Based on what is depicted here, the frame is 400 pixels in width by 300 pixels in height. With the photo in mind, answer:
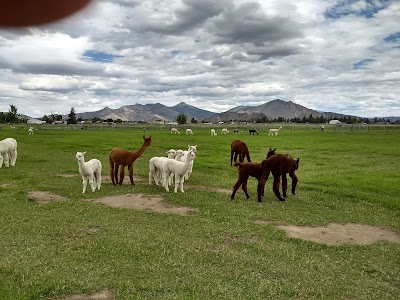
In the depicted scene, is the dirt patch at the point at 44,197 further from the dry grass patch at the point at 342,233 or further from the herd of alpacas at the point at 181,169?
the dry grass patch at the point at 342,233

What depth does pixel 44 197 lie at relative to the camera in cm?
1284

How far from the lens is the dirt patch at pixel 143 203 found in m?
11.1

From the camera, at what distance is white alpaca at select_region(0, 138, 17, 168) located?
19.8 m

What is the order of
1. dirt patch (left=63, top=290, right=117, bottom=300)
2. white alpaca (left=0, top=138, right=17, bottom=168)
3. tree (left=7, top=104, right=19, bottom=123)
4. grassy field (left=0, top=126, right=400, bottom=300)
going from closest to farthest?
dirt patch (left=63, top=290, right=117, bottom=300) → grassy field (left=0, top=126, right=400, bottom=300) → white alpaca (left=0, top=138, right=17, bottom=168) → tree (left=7, top=104, right=19, bottom=123)

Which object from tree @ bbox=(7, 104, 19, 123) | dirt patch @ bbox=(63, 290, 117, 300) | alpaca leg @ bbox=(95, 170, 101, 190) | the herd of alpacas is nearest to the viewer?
dirt patch @ bbox=(63, 290, 117, 300)

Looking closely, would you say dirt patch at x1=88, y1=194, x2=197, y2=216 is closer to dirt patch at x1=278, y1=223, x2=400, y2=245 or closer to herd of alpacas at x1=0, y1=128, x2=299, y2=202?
herd of alpacas at x1=0, y1=128, x2=299, y2=202

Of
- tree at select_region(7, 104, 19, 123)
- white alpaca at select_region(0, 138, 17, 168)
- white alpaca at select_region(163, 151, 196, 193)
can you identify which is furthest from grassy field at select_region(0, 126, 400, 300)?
tree at select_region(7, 104, 19, 123)

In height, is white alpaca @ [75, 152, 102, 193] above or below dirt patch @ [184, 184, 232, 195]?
above

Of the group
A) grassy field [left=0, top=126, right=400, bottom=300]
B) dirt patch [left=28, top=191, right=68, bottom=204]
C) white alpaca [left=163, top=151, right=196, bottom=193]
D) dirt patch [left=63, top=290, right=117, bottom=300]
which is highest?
white alpaca [left=163, top=151, right=196, bottom=193]

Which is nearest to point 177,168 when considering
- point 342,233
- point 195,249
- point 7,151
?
point 195,249

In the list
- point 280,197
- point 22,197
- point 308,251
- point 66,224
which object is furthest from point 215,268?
point 22,197

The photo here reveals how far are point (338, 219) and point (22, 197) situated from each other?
10119 millimetres

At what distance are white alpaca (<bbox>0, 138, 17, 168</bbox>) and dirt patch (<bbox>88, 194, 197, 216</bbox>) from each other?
10198 millimetres

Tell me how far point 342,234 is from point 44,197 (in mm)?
9639
